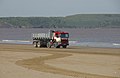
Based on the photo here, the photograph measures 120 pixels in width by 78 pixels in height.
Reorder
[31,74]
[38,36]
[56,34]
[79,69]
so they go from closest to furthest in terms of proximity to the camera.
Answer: [31,74]
[79,69]
[56,34]
[38,36]

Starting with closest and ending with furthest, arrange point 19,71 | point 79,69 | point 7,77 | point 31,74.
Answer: point 7,77
point 31,74
point 19,71
point 79,69

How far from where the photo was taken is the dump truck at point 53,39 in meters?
46.9

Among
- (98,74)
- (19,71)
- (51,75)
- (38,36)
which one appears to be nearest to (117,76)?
(98,74)

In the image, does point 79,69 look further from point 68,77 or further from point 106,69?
point 68,77

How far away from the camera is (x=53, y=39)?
4800 centimetres

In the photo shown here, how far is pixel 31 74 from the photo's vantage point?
20.7 metres

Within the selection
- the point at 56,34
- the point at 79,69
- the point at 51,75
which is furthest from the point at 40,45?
the point at 51,75

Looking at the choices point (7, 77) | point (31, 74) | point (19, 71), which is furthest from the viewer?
point (19, 71)

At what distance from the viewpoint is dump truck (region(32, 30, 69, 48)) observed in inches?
1847

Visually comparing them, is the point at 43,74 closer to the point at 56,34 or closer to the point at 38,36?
the point at 56,34

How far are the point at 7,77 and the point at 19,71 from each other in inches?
117

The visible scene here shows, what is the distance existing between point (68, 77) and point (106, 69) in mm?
4970

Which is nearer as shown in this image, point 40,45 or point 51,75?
point 51,75

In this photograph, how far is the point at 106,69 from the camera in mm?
23922
